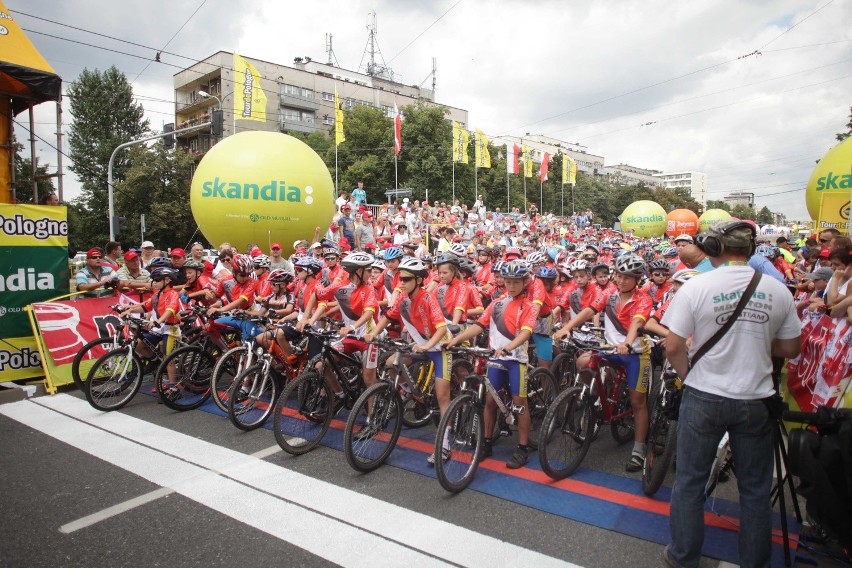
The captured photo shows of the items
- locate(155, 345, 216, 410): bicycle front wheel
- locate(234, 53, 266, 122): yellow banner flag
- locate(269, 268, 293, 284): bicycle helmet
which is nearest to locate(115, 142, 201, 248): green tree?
locate(234, 53, 266, 122): yellow banner flag

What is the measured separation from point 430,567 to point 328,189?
11.4 metres

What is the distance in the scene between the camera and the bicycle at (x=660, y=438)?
14.5 feet

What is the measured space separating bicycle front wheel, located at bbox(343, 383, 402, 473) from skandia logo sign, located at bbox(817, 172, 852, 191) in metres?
13.1

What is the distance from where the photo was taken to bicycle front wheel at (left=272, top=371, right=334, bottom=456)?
5.41m

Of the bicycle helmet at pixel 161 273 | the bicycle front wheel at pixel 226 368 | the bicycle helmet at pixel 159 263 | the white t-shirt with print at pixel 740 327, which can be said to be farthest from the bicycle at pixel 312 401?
the white t-shirt with print at pixel 740 327

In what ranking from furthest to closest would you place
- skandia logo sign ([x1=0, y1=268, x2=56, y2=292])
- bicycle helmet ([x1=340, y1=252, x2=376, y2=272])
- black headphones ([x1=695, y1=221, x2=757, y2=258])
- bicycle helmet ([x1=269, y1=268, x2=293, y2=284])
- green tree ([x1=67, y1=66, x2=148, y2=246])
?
green tree ([x1=67, y1=66, x2=148, y2=246])
skandia logo sign ([x1=0, y1=268, x2=56, y2=292])
bicycle helmet ([x1=269, y1=268, x2=293, y2=284])
bicycle helmet ([x1=340, y1=252, x2=376, y2=272])
black headphones ([x1=695, y1=221, x2=757, y2=258])

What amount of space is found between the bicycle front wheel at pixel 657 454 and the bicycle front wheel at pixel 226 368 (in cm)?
462

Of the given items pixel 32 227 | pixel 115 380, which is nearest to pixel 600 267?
pixel 115 380

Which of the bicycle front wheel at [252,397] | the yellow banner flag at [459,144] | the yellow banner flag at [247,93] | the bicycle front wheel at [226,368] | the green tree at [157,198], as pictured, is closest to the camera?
the bicycle front wheel at [252,397]

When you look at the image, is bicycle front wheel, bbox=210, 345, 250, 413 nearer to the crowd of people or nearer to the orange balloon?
the crowd of people

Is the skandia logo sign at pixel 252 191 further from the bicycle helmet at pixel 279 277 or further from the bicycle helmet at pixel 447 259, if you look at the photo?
the bicycle helmet at pixel 447 259

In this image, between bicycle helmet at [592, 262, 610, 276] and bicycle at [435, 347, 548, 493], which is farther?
bicycle helmet at [592, 262, 610, 276]

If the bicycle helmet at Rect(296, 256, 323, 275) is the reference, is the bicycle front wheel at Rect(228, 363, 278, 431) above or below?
below

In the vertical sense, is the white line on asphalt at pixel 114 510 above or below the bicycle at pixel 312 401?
below
